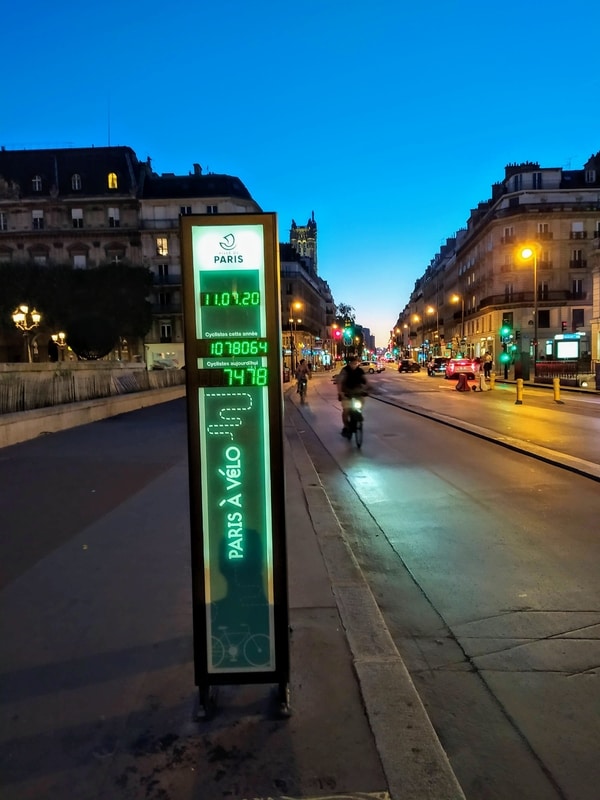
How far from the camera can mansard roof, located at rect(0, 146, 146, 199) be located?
67.0 meters

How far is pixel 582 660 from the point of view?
370 cm

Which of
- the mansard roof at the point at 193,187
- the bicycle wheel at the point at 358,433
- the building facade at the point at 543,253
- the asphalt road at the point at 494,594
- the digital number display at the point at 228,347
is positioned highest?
the mansard roof at the point at 193,187

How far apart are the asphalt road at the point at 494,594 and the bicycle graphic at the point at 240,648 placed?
986 millimetres

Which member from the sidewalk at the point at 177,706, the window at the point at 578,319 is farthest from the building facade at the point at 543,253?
the sidewalk at the point at 177,706

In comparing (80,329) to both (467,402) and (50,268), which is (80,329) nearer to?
(50,268)

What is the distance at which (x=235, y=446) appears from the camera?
2.89 metres

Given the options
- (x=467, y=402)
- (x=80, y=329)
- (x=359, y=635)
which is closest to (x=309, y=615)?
(x=359, y=635)

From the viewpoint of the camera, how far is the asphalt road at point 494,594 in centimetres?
287

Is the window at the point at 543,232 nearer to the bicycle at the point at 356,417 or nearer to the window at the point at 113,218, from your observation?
the window at the point at 113,218

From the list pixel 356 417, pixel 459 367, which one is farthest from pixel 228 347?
pixel 459 367

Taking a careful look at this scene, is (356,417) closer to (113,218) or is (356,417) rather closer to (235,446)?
(235,446)

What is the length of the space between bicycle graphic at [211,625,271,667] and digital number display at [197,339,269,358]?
1.35 m

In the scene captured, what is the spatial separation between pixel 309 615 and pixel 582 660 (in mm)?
1740

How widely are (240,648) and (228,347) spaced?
1.49m
